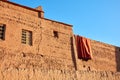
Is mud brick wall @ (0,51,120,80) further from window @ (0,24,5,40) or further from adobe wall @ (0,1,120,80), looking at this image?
window @ (0,24,5,40)

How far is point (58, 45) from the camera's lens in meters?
21.5

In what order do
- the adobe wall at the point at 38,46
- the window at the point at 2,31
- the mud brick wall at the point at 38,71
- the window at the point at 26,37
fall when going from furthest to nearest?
the window at the point at 26,37, the window at the point at 2,31, the adobe wall at the point at 38,46, the mud brick wall at the point at 38,71

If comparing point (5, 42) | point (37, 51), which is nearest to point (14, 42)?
point (5, 42)

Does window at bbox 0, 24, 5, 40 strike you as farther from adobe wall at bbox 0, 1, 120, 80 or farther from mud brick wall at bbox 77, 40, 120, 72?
mud brick wall at bbox 77, 40, 120, 72

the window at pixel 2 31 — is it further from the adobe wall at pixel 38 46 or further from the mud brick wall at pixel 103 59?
the mud brick wall at pixel 103 59


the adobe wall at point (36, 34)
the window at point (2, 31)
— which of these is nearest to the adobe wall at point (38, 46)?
the adobe wall at point (36, 34)

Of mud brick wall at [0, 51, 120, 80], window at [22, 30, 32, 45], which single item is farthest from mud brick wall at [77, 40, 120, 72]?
window at [22, 30, 32, 45]

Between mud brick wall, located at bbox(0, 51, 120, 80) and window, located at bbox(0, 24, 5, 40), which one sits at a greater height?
window, located at bbox(0, 24, 5, 40)

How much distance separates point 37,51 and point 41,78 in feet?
26.3

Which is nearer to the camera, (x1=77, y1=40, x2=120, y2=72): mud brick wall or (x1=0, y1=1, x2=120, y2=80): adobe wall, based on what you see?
(x1=0, y1=1, x2=120, y2=80): adobe wall

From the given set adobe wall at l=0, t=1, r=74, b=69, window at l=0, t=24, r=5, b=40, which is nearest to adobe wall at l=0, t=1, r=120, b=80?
adobe wall at l=0, t=1, r=74, b=69

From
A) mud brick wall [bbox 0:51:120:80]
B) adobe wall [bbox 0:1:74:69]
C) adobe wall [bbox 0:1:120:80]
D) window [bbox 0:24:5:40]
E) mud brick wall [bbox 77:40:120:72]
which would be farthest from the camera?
mud brick wall [bbox 77:40:120:72]

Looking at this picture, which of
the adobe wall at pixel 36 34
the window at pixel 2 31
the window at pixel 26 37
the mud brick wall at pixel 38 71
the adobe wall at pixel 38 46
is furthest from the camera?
the window at pixel 26 37

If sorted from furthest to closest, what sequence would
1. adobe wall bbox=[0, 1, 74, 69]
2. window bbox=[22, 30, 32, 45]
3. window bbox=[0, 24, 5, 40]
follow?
window bbox=[22, 30, 32, 45]
adobe wall bbox=[0, 1, 74, 69]
window bbox=[0, 24, 5, 40]
